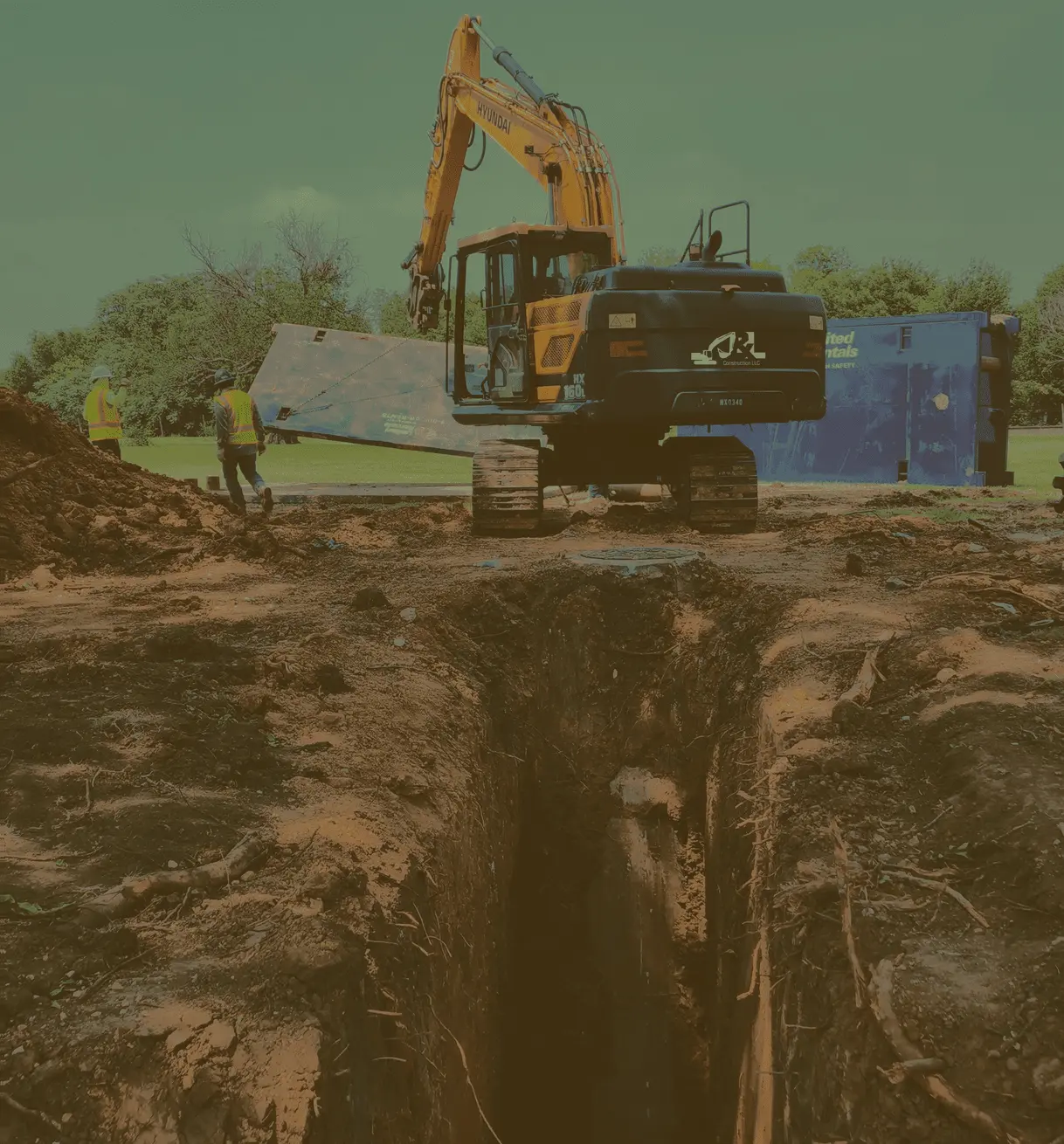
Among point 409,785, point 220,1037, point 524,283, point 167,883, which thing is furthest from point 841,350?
point 220,1037

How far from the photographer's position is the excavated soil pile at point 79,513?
33.4 feet

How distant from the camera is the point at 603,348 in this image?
33.9ft

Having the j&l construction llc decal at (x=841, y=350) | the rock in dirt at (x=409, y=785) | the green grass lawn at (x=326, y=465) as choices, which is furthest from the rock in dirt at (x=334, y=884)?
the j&l construction llc decal at (x=841, y=350)

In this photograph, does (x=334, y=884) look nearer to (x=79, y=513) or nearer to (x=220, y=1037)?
(x=220, y=1037)

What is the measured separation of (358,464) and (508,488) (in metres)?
16.4

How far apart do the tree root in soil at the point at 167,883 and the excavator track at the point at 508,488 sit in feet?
23.5

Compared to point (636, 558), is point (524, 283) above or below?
A: above

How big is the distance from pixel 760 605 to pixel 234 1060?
531 cm

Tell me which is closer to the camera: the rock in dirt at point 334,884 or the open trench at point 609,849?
the rock in dirt at point 334,884

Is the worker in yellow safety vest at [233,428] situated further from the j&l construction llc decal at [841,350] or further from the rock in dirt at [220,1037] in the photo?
the rock in dirt at [220,1037]

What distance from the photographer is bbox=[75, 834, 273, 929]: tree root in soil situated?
3.84m

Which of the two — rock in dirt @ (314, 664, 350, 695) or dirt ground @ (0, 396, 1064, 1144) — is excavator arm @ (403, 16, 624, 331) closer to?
dirt ground @ (0, 396, 1064, 1144)

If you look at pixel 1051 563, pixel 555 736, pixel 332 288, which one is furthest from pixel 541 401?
pixel 332 288

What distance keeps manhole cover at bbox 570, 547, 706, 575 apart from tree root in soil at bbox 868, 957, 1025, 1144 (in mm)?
4794
